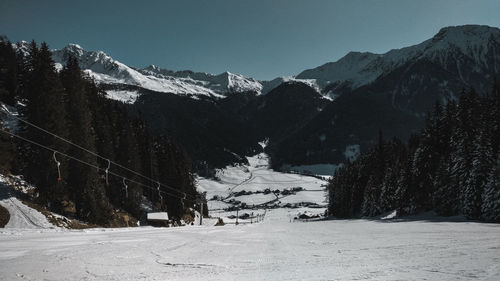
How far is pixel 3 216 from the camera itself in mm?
29047

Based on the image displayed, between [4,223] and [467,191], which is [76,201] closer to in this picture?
[4,223]

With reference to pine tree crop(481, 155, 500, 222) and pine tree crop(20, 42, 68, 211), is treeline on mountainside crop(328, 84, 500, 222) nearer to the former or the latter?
pine tree crop(481, 155, 500, 222)

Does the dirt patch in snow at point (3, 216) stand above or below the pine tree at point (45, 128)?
below

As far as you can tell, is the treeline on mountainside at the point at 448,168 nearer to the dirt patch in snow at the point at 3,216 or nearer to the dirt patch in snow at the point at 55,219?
the dirt patch in snow at the point at 55,219

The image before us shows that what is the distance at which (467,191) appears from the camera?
133 ft

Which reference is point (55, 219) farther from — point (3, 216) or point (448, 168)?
point (448, 168)

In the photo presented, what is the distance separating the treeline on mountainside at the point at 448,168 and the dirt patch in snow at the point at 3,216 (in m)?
45.1

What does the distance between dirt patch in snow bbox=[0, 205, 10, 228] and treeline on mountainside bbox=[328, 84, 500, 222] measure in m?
45.1

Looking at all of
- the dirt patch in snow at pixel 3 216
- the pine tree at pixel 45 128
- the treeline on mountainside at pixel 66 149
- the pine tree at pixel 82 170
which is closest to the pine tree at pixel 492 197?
the treeline on mountainside at pixel 66 149

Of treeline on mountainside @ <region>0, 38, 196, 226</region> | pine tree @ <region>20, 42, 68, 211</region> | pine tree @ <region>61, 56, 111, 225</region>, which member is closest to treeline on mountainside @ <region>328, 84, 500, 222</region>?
treeline on mountainside @ <region>0, 38, 196, 226</region>

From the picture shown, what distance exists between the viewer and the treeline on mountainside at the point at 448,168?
3934 centimetres

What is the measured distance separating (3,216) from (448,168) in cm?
5210

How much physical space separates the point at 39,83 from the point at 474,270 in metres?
41.6

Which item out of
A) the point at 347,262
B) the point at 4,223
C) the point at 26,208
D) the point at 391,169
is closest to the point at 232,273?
the point at 347,262
